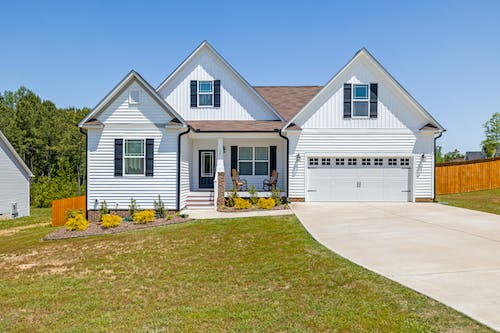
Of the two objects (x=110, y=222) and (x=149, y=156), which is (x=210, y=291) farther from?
(x=149, y=156)

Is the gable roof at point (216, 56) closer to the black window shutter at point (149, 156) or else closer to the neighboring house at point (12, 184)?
the black window shutter at point (149, 156)

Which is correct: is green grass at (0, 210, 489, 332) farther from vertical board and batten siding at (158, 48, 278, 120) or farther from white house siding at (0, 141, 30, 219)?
white house siding at (0, 141, 30, 219)

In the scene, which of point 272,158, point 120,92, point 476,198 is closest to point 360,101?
point 272,158

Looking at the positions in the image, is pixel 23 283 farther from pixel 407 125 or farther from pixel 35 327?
pixel 407 125

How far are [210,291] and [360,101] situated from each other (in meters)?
13.6

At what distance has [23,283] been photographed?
6.70 metres

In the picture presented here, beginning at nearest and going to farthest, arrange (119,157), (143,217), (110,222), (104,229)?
(104,229) < (110,222) < (143,217) < (119,157)

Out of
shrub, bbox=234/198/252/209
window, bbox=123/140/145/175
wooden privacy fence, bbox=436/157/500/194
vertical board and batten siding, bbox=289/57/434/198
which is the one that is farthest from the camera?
wooden privacy fence, bbox=436/157/500/194

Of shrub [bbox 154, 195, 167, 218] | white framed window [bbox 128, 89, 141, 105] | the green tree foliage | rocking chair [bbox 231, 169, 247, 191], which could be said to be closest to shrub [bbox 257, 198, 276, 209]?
rocking chair [bbox 231, 169, 247, 191]

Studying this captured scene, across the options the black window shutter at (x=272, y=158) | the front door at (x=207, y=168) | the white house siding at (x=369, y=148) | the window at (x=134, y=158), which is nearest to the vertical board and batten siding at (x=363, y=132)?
the white house siding at (x=369, y=148)

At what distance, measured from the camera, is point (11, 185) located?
78.0 feet

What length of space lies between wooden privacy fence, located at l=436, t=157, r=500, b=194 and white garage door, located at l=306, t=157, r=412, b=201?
25.6 ft

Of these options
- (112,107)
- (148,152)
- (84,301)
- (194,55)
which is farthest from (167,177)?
(84,301)

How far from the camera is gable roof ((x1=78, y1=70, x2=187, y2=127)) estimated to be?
1430 centimetres
